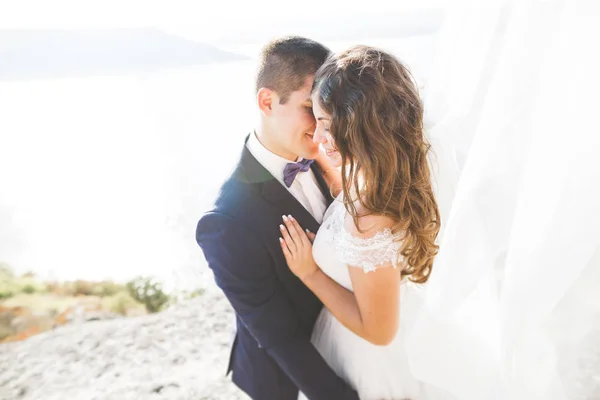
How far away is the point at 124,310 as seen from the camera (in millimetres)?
3441

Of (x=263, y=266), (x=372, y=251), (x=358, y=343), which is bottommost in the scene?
(x=358, y=343)

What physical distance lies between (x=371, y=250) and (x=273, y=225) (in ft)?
0.90

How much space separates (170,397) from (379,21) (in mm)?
2366

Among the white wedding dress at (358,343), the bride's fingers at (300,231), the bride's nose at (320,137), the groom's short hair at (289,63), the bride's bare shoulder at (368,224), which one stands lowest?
the white wedding dress at (358,343)

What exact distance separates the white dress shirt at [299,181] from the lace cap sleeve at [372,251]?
0.28 meters

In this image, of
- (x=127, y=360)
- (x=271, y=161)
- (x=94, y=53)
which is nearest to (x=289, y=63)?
(x=271, y=161)

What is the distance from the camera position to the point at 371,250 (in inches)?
35.1

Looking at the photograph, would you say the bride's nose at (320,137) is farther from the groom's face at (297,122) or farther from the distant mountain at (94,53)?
the distant mountain at (94,53)

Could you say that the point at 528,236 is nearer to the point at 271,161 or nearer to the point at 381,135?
the point at 381,135

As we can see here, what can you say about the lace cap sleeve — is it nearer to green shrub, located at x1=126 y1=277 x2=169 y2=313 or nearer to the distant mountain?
the distant mountain

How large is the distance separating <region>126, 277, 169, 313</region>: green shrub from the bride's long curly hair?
3016mm

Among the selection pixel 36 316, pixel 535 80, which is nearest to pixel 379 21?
pixel 535 80

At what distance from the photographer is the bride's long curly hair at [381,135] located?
2.84ft

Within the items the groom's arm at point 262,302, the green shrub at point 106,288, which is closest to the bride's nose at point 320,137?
the groom's arm at point 262,302
